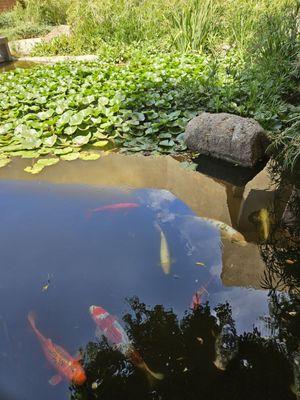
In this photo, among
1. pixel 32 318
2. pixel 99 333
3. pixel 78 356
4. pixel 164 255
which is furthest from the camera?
pixel 164 255

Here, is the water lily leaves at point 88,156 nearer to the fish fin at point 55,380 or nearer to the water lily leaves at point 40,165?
the water lily leaves at point 40,165

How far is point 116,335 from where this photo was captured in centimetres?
197

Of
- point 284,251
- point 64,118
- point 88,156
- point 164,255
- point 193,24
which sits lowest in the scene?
point 284,251

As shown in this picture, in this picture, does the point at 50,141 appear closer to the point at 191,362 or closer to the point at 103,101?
the point at 103,101

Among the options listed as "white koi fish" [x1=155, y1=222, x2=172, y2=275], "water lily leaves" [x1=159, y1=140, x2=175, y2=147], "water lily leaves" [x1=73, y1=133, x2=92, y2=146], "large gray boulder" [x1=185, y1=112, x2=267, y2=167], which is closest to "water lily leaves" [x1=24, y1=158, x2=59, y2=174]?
"water lily leaves" [x1=73, y1=133, x2=92, y2=146]

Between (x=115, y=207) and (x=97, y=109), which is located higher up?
(x=97, y=109)

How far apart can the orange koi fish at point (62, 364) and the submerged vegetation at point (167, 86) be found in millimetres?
2128

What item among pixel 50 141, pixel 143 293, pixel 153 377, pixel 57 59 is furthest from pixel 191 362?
pixel 57 59

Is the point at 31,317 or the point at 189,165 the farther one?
the point at 189,165

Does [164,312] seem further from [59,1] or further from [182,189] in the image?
[59,1]

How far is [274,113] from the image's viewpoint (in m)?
4.14

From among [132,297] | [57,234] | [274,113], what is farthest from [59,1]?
[132,297]

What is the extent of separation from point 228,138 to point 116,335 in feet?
7.83

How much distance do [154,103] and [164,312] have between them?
317 cm
